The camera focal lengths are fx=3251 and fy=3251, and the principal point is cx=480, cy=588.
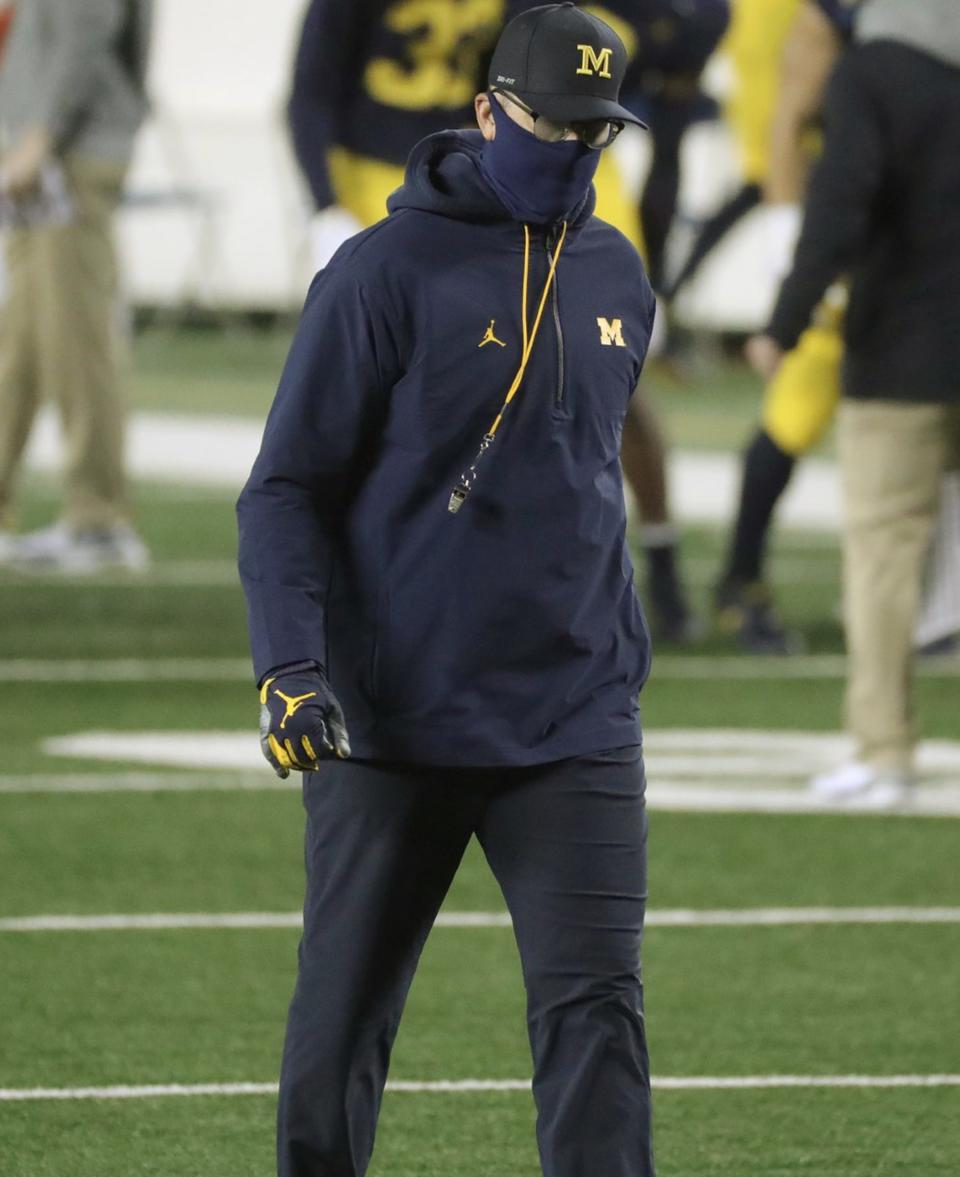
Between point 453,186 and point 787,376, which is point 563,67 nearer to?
point 453,186

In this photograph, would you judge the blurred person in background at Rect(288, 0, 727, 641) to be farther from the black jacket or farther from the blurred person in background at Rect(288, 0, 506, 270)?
the black jacket

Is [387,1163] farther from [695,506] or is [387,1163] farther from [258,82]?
[258,82]

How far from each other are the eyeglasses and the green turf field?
167 centimetres

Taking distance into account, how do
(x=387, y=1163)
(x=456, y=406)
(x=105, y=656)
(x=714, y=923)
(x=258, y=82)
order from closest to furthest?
(x=456, y=406) < (x=387, y=1163) < (x=714, y=923) < (x=105, y=656) < (x=258, y=82)

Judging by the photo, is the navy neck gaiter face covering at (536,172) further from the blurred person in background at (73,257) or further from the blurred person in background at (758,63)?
the blurred person in background at (73,257)

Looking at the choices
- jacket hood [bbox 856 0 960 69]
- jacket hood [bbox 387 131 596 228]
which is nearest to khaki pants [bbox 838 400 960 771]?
jacket hood [bbox 856 0 960 69]

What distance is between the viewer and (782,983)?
626cm

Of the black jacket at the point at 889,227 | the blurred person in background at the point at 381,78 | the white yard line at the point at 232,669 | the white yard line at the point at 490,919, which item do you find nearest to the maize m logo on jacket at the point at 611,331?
the white yard line at the point at 490,919

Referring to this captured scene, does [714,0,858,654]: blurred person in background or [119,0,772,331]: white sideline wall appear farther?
[119,0,772,331]: white sideline wall

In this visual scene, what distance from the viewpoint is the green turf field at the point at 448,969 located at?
205 inches

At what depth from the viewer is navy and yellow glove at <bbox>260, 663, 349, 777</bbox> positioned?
411cm

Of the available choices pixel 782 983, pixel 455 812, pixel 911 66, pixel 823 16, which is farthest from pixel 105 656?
pixel 455 812

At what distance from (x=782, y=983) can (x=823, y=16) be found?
4.03m

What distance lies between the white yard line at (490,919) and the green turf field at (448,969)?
0.8 inches
